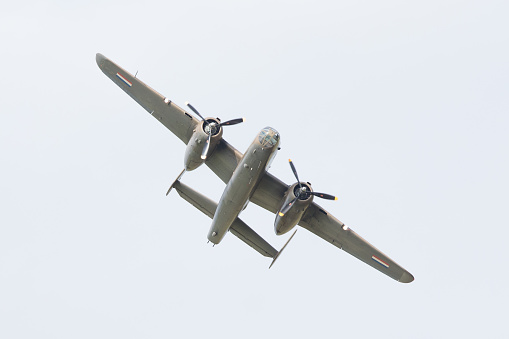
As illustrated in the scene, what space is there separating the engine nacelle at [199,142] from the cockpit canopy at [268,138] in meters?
3.31

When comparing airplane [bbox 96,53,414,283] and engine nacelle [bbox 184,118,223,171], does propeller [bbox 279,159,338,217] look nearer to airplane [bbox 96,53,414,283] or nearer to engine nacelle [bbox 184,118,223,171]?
airplane [bbox 96,53,414,283]

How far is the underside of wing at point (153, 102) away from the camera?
3881 cm

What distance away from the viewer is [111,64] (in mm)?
39250

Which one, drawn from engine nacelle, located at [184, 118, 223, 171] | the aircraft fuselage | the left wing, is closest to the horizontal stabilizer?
the aircraft fuselage

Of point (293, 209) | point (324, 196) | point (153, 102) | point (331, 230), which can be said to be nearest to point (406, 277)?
point (331, 230)

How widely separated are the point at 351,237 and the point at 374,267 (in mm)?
2482

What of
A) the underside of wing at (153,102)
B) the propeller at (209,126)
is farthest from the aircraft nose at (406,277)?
the underside of wing at (153,102)

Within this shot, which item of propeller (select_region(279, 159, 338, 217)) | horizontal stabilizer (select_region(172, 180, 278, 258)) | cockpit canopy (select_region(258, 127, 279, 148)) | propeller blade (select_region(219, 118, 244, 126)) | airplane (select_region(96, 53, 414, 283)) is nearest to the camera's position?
cockpit canopy (select_region(258, 127, 279, 148))

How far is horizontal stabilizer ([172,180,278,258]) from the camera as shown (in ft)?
130

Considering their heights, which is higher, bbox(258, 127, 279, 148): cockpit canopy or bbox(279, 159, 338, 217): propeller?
bbox(258, 127, 279, 148): cockpit canopy

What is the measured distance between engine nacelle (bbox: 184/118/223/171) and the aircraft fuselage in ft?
7.10

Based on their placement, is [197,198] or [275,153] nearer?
[275,153]

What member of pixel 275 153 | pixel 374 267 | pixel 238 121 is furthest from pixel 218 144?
pixel 374 267

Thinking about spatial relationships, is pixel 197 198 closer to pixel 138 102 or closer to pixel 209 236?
pixel 209 236
